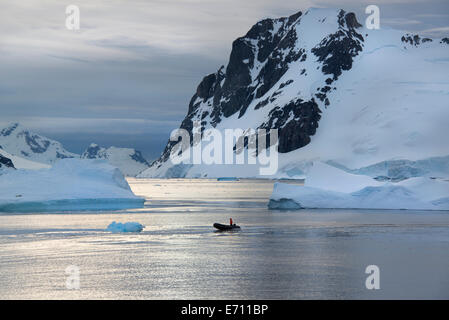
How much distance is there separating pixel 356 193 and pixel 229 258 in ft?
136

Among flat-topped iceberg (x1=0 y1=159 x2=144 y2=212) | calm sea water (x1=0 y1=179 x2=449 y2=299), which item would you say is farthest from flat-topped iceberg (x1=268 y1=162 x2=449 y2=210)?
flat-topped iceberg (x1=0 y1=159 x2=144 y2=212)

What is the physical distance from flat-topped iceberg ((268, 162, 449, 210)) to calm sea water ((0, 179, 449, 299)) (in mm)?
8443

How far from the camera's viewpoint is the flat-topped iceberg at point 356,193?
7656 centimetres

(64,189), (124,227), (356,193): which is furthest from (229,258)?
(356,193)

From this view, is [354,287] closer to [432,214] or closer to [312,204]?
[432,214]

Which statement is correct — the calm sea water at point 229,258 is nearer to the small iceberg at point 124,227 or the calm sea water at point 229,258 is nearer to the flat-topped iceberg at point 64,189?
the small iceberg at point 124,227

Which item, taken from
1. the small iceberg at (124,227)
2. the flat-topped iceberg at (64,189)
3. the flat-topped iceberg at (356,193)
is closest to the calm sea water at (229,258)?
the small iceberg at (124,227)

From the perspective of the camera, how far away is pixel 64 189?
249 feet

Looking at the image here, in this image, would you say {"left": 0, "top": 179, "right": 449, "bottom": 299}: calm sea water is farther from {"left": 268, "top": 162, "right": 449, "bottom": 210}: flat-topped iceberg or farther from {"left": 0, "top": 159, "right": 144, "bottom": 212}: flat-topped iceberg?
{"left": 268, "top": 162, "right": 449, "bottom": 210}: flat-topped iceberg

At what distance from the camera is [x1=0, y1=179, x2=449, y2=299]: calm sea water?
31.6 metres

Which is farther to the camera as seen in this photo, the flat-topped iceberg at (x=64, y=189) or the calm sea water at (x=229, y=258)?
the flat-topped iceberg at (x=64, y=189)

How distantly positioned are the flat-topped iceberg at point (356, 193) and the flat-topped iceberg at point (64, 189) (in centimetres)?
1999

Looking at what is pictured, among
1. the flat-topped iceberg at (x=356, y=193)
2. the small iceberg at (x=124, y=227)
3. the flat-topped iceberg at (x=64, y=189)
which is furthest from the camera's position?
the flat-topped iceberg at (x=356, y=193)
